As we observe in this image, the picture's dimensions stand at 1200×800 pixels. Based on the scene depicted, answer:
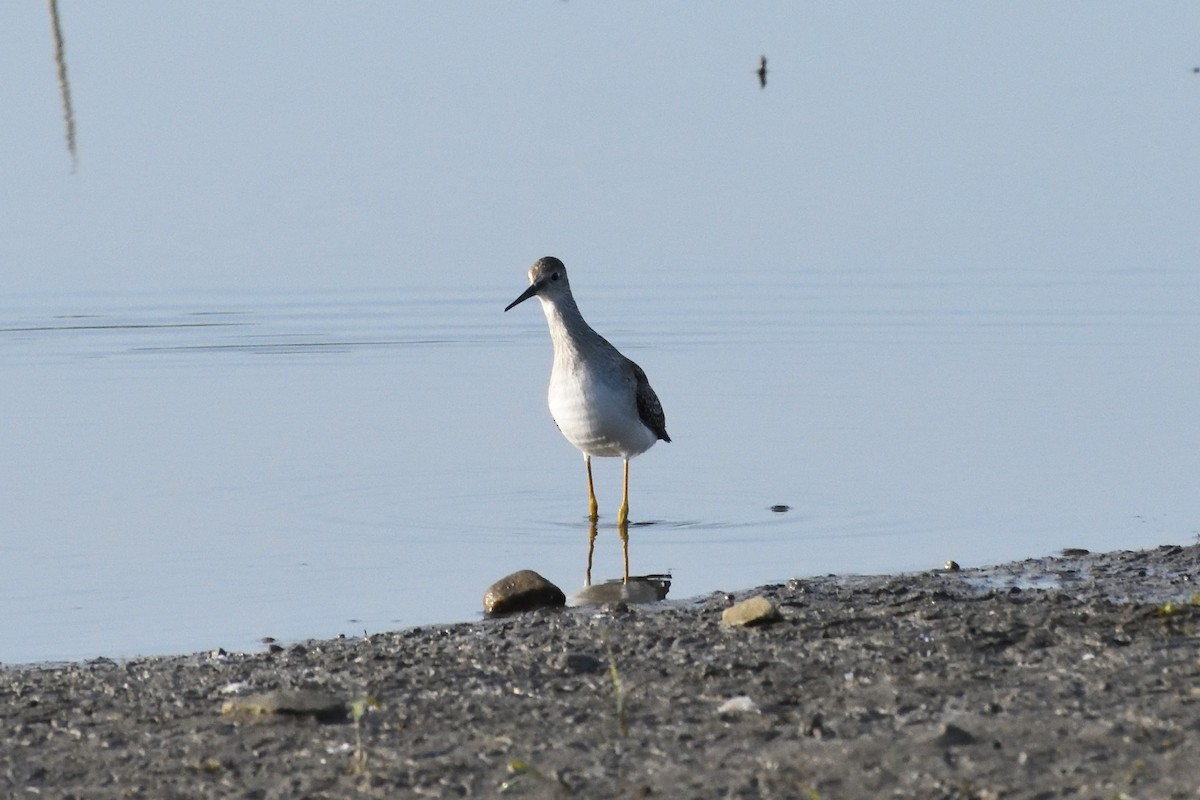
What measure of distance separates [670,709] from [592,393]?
4.62 meters

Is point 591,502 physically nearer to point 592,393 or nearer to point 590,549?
point 592,393

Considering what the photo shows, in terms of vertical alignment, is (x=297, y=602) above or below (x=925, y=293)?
below

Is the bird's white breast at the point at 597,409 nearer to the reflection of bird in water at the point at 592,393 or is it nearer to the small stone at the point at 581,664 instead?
the reflection of bird in water at the point at 592,393

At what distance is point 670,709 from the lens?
637cm

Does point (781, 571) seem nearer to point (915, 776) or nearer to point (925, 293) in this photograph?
point (915, 776)

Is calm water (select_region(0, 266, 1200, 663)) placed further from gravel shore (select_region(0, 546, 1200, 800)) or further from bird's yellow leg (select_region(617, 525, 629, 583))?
gravel shore (select_region(0, 546, 1200, 800))

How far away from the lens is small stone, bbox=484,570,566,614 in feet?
28.7

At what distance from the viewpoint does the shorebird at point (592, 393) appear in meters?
10.9

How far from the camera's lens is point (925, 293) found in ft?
53.9

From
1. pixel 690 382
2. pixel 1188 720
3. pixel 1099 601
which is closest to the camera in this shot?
pixel 1188 720

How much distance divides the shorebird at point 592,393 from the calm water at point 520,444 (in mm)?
393

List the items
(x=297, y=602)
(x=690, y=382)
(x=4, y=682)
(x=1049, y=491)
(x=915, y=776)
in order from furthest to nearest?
1. (x=690, y=382)
2. (x=1049, y=491)
3. (x=297, y=602)
4. (x=4, y=682)
5. (x=915, y=776)

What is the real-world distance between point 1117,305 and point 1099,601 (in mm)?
8384

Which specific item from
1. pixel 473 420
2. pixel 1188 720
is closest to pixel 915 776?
pixel 1188 720
